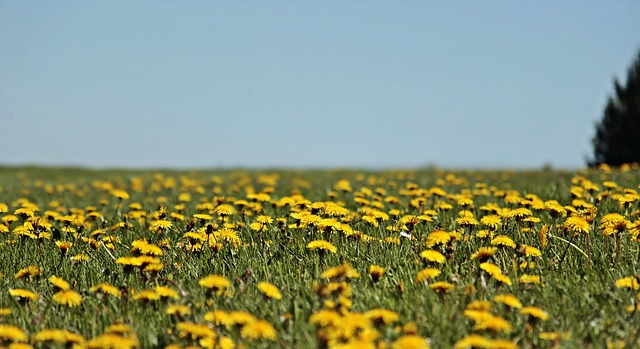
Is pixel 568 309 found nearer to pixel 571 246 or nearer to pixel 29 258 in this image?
pixel 571 246

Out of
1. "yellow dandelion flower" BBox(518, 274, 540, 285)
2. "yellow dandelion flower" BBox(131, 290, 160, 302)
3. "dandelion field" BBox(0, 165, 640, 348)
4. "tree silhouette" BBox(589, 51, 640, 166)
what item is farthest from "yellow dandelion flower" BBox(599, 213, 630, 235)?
"tree silhouette" BBox(589, 51, 640, 166)

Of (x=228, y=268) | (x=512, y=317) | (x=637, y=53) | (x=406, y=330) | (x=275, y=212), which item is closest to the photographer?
(x=406, y=330)

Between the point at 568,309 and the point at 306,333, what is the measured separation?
1290 mm

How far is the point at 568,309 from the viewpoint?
3.01 metres

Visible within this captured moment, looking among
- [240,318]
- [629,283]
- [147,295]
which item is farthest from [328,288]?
[629,283]

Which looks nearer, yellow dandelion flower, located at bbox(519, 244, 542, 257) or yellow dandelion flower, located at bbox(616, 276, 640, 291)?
yellow dandelion flower, located at bbox(616, 276, 640, 291)

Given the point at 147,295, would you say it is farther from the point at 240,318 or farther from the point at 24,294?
the point at 240,318

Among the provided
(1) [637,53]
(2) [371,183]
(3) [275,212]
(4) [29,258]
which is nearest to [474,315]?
(4) [29,258]

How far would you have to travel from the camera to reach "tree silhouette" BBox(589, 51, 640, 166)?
93.8 feet

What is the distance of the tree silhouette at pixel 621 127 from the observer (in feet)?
93.8

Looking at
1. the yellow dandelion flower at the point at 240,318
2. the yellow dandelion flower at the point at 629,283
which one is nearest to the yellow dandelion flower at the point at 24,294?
the yellow dandelion flower at the point at 240,318

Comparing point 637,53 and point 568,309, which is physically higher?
point 637,53

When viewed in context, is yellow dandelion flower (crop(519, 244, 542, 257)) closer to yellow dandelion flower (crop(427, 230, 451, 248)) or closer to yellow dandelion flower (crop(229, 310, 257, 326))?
yellow dandelion flower (crop(427, 230, 451, 248))

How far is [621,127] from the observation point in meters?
29.3
